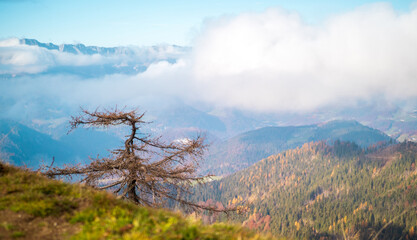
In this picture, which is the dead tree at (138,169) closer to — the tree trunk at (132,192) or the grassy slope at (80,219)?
the tree trunk at (132,192)

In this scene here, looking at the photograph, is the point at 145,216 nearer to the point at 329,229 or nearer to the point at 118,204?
the point at 118,204

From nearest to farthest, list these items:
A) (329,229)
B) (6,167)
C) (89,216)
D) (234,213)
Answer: (89,216)
(6,167)
(234,213)
(329,229)

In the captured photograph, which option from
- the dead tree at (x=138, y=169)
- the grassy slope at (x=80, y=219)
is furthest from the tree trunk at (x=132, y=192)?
the grassy slope at (x=80, y=219)

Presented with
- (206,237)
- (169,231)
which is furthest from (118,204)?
(206,237)

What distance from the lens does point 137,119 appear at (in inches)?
551

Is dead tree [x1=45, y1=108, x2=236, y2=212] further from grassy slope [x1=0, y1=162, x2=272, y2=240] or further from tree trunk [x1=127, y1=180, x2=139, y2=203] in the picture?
grassy slope [x1=0, y1=162, x2=272, y2=240]

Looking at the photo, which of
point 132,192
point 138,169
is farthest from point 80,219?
point 132,192

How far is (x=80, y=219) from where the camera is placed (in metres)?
7.34

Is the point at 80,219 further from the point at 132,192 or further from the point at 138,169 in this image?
the point at 132,192

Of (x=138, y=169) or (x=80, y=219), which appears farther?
(x=138, y=169)

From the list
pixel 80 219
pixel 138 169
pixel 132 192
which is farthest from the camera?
pixel 132 192

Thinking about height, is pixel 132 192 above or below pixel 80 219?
below

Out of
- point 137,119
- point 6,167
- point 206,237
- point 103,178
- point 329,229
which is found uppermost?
point 137,119

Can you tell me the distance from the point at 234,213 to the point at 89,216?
968 centimetres
